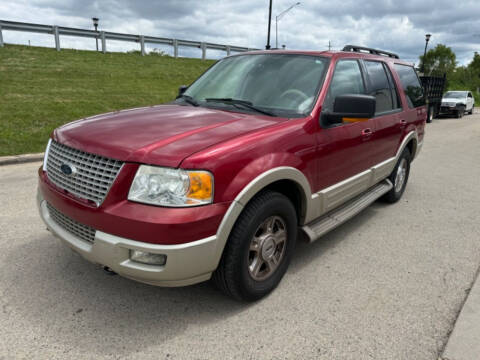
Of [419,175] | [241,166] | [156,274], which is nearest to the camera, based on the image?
[156,274]

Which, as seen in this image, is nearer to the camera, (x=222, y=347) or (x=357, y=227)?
(x=222, y=347)

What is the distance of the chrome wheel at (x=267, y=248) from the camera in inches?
111

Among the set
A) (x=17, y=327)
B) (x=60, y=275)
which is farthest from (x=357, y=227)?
(x=17, y=327)

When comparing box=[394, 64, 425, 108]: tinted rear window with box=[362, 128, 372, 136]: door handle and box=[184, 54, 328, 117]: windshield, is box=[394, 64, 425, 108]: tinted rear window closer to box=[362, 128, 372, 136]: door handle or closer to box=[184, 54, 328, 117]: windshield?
box=[362, 128, 372, 136]: door handle

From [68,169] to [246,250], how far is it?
1.32 metres

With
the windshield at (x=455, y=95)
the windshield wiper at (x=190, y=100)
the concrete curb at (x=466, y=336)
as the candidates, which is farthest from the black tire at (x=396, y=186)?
the windshield at (x=455, y=95)

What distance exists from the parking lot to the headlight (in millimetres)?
937

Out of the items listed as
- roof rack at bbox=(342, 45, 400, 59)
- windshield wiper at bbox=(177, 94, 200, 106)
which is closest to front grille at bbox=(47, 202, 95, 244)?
windshield wiper at bbox=(177, 94, 200, 106)

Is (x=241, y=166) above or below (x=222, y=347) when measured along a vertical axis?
above

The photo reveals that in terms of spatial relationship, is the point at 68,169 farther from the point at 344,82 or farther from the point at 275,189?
the point at 344,82

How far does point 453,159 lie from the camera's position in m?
8.72

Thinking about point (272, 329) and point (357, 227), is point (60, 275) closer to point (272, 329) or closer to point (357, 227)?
point (272, 329)

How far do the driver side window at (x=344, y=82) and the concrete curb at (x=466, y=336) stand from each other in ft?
6.18

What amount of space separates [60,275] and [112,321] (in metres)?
0.84
